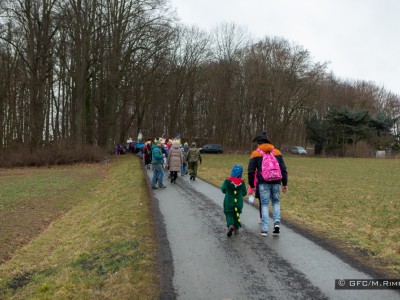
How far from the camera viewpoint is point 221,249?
704 cm

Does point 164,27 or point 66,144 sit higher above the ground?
point 164,27

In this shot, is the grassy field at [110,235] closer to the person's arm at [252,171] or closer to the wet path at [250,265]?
the wet path at [250,265]

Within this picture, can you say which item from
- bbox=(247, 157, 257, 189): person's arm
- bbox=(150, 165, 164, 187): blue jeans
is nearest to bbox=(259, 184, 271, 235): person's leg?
bbox=(247, 157, 257, 189): person's arm

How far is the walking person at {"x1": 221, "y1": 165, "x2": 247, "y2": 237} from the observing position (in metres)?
7.83

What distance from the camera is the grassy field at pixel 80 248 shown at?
224 inches

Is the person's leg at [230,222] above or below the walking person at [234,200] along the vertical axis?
below

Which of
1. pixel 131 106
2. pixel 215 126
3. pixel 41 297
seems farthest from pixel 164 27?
pixel 41 297

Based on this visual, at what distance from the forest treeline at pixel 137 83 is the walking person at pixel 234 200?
91.3 feet

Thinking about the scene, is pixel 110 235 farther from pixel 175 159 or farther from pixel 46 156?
pixel 46 156

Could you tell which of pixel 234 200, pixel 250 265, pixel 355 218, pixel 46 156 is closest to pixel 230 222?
pixel 234 200

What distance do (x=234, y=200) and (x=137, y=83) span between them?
117 feet

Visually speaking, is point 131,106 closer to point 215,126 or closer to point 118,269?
point 215,126

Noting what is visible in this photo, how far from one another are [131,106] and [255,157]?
46.5m

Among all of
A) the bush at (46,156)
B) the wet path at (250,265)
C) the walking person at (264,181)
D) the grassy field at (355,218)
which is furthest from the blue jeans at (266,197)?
the bush at (46,156)
